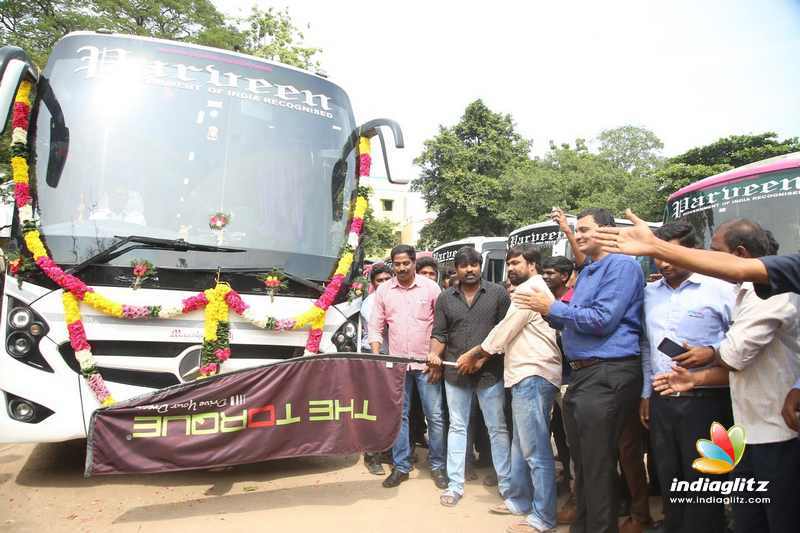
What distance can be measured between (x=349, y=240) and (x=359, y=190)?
51 centimetres

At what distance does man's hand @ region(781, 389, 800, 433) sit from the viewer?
7.88 feet

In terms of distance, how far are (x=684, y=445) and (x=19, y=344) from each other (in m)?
4.31

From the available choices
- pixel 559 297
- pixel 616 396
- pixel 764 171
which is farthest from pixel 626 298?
pixel 764 171

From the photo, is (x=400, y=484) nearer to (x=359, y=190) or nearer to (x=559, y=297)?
(x=559, y=297)

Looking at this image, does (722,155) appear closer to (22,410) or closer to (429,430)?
(429,430)

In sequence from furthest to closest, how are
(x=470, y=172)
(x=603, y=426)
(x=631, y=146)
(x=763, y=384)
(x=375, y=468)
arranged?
1. (x=631, y=146)
2. (x=470, y=172)
3. (x=375, y=468)
4. (x=603, y=426)
5. (x=763, y=384)

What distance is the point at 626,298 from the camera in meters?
3.30

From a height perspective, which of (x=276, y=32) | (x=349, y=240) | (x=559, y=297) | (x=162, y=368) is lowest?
(x=162, y=368)

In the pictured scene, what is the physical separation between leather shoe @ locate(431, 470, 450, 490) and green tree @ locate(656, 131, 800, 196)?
21.4 meters

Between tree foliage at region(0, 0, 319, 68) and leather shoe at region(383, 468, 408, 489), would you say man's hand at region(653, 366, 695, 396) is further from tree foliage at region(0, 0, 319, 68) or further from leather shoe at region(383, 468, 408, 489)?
tree foliage at region(0, 0, 319, 68)

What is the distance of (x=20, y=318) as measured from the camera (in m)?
3.92

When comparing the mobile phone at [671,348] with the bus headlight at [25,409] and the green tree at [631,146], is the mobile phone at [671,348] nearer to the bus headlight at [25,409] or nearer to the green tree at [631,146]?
the bus headlight at [25,409]

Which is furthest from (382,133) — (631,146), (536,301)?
(631,146)

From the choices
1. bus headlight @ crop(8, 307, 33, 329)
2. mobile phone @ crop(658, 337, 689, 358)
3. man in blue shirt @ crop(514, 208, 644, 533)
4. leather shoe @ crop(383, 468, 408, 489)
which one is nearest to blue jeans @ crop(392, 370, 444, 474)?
leather shoe @ crop(383, 468, 408, 489)
